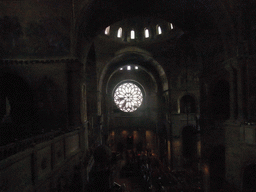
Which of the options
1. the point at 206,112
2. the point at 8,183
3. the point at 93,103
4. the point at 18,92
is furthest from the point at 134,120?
the point at 8,183

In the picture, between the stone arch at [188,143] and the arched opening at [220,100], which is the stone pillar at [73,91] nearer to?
the arched opening at [220,100]

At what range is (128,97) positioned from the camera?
29484 mm

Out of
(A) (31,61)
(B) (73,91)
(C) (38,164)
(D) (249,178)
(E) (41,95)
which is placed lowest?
(D) (249,178)

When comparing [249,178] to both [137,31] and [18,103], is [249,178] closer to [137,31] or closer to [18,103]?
[18,103]

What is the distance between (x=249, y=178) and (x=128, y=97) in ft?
73.2

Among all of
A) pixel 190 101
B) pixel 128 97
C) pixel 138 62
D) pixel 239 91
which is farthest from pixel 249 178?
pixel 128 97

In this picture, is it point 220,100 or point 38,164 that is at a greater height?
point 220,100

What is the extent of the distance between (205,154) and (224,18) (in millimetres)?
7856

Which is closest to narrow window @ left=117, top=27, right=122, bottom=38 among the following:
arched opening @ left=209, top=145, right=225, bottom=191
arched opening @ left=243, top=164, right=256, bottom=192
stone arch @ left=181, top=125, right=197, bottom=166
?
stone arch @ left=181, top=125, right=197, bottom=166

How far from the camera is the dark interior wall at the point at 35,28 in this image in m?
9.84

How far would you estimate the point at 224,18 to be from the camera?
30.2ft

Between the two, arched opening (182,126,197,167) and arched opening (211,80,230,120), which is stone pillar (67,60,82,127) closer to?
arched opening (211,80,230,120)

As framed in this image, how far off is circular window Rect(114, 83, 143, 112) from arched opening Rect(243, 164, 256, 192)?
857 inches

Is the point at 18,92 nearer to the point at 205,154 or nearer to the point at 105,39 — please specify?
the point at 105,39
